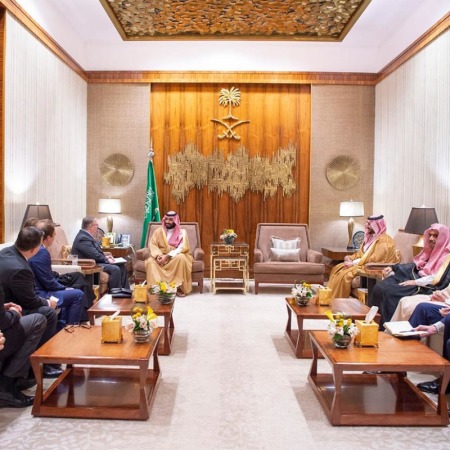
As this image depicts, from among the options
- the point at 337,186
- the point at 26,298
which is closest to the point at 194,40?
the point at 337,186

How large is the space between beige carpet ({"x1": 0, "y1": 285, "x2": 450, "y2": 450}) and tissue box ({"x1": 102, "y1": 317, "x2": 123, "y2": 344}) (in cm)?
52

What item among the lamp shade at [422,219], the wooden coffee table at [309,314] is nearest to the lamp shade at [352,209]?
the lamp shade at [422,219]

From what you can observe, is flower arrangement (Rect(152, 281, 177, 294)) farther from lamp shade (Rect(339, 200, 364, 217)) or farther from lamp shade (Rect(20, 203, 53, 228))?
lamp shade (Rect(339, 200, 364, 217))

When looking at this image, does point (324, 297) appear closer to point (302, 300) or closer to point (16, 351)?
point (302, 300)

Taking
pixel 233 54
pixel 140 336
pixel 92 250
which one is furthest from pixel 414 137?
pixel 140 336

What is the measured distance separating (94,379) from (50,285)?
1335 millimetres

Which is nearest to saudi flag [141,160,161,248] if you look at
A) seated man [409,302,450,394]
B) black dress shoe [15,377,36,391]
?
black dress shoe [15,377,36,391]

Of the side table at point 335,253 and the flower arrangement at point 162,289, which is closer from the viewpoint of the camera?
the flower arrangement at point 162,289

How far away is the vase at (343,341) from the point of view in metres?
3.49

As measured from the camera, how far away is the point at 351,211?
8.70m

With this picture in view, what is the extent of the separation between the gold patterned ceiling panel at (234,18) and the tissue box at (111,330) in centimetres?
517

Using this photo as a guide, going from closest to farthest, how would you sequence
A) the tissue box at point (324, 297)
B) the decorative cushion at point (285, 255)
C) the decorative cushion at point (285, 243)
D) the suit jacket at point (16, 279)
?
the suit jacket at point (16, 279) → the tissue box at point (324, 297) → the decorative cushion at point (285, 255) → the decorative cushion at point (285, 243)

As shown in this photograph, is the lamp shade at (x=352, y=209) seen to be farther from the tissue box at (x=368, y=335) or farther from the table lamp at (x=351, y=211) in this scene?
the tissue box at (x=368, y=335)

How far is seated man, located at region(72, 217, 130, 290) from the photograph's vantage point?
21.7 ft
